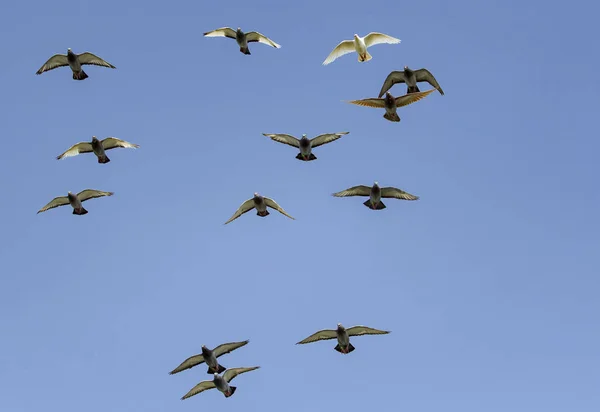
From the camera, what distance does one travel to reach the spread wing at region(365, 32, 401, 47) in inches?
1446

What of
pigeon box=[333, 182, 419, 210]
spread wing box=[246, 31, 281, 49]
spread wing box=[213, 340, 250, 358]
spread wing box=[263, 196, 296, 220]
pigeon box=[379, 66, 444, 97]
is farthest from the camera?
spread wing box=[246, 31, 281, 49]

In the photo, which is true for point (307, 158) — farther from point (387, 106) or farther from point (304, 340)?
point (304, 340)

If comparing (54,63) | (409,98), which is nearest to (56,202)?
(54,63)

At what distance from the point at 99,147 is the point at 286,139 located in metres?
8.10

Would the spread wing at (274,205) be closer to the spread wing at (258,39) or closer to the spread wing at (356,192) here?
the spread wing at (356,192)

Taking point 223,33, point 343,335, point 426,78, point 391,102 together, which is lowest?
point 343,335

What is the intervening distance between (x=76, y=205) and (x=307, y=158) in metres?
10.5

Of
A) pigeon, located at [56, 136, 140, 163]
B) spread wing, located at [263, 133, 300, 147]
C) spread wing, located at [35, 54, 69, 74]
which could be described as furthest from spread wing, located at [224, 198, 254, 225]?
spread wing, located at [35, 54, 69, 74]

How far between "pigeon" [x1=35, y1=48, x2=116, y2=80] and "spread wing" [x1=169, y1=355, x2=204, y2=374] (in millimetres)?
12973

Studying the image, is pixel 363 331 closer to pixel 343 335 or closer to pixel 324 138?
pixel 343 335

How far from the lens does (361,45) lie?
119ft

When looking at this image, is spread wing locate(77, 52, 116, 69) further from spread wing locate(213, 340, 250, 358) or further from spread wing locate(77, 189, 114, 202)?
spread wing locate(213, 340, 250, 358)

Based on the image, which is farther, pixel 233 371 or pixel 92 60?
pixel 92 60

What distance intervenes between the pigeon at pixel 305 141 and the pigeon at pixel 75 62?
336 inches
